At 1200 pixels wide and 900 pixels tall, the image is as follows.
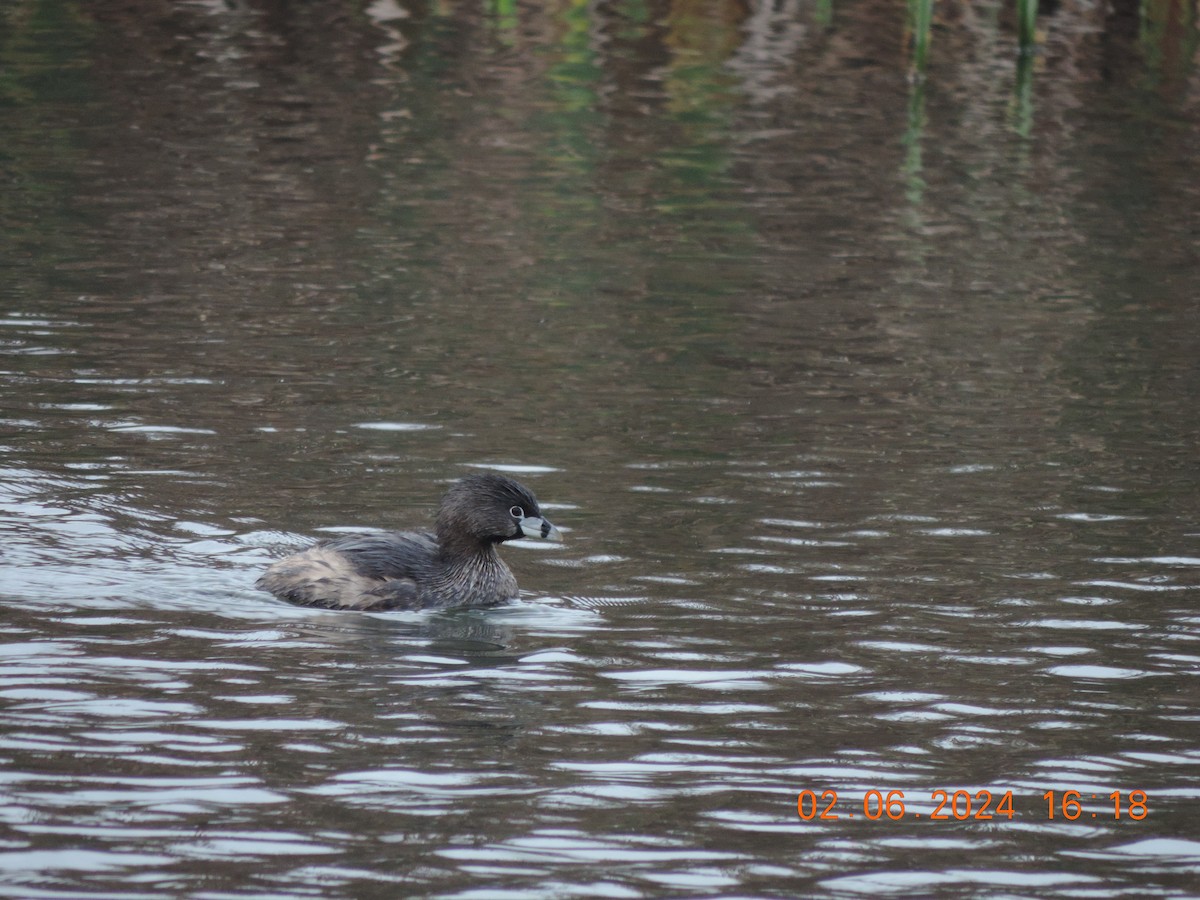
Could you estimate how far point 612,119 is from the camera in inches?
1153

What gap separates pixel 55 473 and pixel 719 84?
2046cm

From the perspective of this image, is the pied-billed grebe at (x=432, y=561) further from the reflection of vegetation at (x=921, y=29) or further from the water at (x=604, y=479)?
the reflection of vegetation at (x=921, y=29)

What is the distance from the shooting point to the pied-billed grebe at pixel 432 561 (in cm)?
1147

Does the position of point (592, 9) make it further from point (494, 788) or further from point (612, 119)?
point (494, 788)

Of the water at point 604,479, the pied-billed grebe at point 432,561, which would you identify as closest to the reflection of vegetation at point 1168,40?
the water at point 604,479

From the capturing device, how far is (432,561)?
12.0 meters

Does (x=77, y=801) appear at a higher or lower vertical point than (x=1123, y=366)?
higher

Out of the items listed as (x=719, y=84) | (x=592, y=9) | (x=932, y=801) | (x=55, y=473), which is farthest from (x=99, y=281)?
(x=592, y=9)
